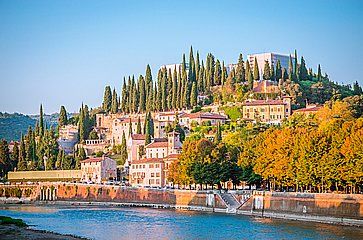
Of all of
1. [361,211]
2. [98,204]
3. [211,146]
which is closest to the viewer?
[361,211]

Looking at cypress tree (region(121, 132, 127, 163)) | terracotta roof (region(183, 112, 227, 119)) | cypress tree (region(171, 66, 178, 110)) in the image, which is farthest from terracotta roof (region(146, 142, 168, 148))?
cypress tree (region(171, 66, 178, 110))

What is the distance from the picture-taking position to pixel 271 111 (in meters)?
91.6

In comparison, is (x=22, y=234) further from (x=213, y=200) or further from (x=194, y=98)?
(x=194, y=98)

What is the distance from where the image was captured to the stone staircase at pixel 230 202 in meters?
55.2

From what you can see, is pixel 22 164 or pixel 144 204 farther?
pixel 22 164

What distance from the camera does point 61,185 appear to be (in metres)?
80.4

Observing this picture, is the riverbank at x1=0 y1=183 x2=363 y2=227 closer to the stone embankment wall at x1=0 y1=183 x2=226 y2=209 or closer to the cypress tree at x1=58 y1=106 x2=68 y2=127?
the stone embankment wall at x1=0 y1=183 x2=226 y2=209

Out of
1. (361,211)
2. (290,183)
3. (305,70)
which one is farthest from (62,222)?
(305,70)

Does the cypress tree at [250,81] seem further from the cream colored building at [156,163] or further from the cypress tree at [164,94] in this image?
the cream colored building at [156,163]

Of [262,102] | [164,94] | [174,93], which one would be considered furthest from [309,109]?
[164,94]

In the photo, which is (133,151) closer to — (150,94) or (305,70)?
(150,94)

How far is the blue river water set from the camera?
39.7m

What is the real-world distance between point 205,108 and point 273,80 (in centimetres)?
1010

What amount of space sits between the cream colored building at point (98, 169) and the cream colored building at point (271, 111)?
18.0 m
